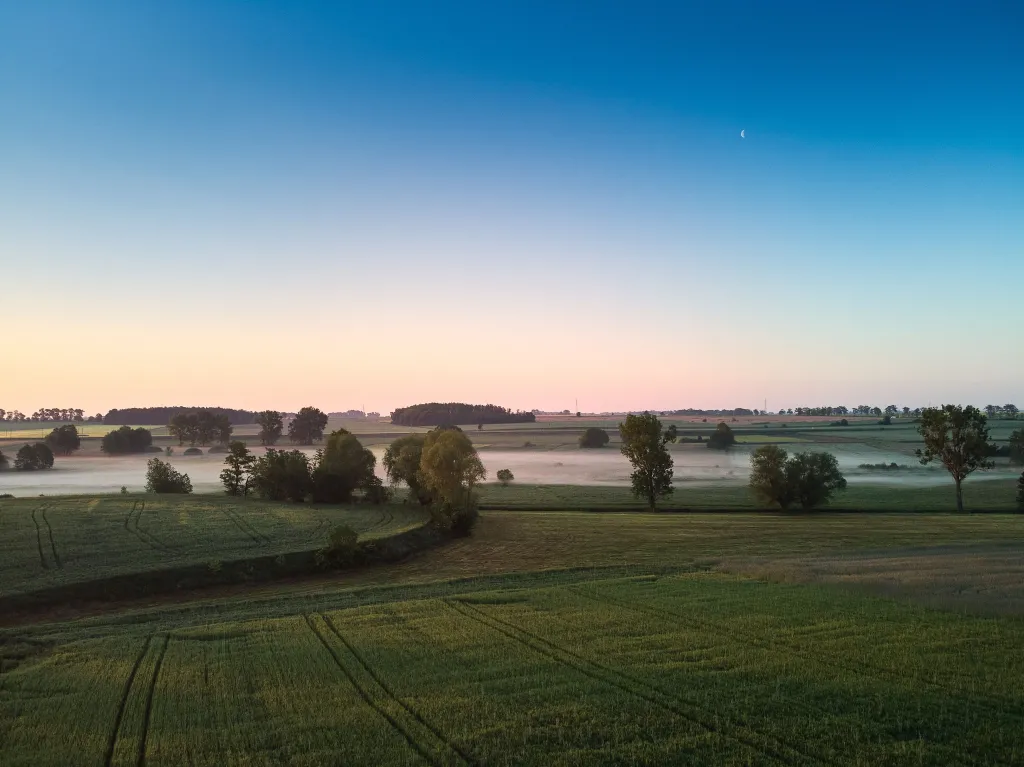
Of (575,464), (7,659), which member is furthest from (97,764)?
(575,464)

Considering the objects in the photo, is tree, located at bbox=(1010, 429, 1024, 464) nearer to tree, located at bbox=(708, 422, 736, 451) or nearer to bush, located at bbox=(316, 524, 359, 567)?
tree, located at bbox=(708, 422, 736, 451)

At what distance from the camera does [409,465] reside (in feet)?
274

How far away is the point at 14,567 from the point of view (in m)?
40.6

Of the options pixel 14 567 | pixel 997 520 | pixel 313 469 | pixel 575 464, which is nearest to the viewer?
pixel 14 567

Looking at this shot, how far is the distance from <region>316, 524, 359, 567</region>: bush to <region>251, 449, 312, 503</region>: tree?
137 ft

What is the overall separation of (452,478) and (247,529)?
20.2 metres

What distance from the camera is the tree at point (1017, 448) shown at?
115875mm

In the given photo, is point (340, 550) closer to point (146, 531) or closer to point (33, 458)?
point (146, 531)

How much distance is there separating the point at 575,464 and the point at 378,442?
175ft

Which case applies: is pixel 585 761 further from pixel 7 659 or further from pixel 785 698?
pixel 7 659

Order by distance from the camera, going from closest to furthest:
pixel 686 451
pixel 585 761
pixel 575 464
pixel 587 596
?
pixel 585 761 < pixel 587 596 < pixel 575 464 < pixel 686 451

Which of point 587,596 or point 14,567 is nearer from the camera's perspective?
point 587,596

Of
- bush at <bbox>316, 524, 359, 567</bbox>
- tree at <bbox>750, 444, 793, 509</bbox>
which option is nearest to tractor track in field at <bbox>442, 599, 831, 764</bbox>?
bush at <bbox>316, 524, 359, 567</bbox>

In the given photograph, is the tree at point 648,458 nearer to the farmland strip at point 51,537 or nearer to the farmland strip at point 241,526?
the farmland strip at point 241,526
